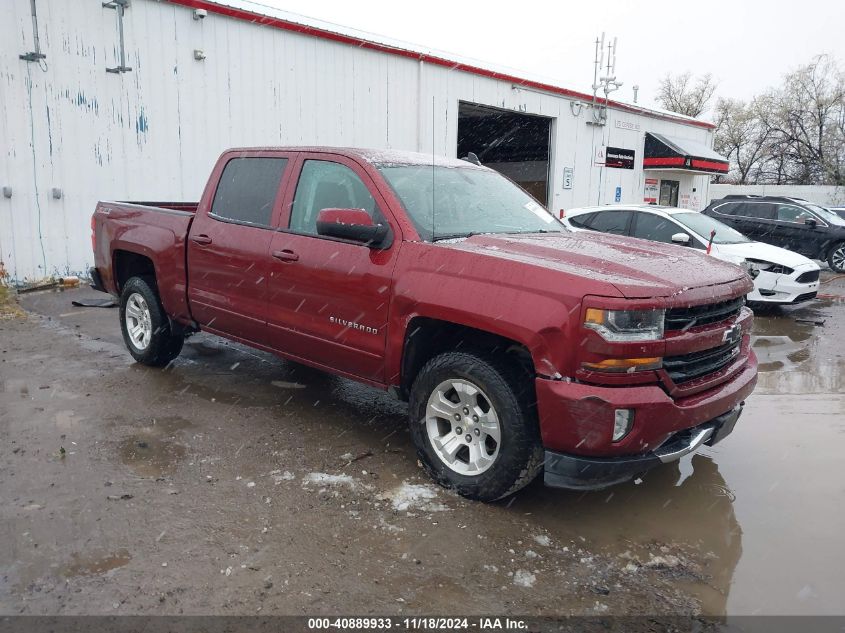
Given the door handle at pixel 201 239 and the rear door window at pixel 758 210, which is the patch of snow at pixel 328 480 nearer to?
the door handle at pixel 201 239

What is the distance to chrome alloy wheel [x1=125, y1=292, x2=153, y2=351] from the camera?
600 cm

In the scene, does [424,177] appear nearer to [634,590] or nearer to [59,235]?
[634,590]

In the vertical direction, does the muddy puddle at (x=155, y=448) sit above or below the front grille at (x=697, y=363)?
below

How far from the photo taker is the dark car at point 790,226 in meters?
15.3

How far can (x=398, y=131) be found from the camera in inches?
579

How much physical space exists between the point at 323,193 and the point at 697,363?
2.58m

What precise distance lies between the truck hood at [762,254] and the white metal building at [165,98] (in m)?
4.72

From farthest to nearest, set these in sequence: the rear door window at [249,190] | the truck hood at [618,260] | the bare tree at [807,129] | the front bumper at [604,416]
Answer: the bare tree at [807,129]
the rear door window at [249,190]
the truck hood at [618,260]
the front bumper at [604,416]

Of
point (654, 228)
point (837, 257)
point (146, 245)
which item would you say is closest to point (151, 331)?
point (146, 245)

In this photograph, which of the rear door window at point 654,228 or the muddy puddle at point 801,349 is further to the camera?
the rear door window at point 654,228

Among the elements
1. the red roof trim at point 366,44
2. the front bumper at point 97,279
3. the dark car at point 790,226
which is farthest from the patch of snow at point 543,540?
the dark car at point 790,226

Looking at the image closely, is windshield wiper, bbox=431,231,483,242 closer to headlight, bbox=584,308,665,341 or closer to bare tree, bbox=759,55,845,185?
headlight, bbox=584,308,665,341

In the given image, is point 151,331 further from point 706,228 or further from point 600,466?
point 706,228

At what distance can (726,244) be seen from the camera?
32.7ft
